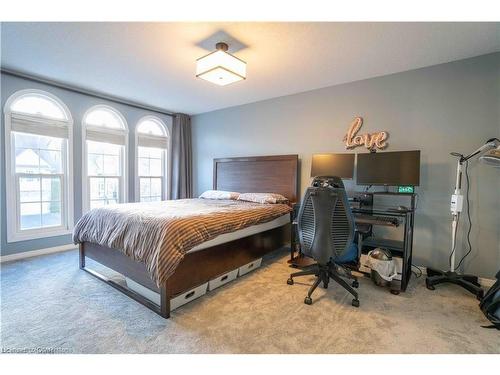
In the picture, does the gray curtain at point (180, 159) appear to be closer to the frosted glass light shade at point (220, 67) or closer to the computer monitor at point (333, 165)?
the frosted glass light shade at point (220, 67)

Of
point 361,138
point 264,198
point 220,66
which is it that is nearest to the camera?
point 220,66

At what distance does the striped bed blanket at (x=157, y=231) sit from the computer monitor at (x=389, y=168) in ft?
4.81

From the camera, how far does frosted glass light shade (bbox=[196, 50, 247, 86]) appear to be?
2.25 meters

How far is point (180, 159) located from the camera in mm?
4957

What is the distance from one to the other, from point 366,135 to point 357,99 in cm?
53

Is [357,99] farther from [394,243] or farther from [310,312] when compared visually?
[310,312]

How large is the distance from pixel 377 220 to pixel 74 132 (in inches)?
174

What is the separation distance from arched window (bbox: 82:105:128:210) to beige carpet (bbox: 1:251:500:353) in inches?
68.3

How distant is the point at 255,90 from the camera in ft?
12.1

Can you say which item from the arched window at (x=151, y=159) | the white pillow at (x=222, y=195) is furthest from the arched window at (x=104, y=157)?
the white pillow at (x=222, y=195)

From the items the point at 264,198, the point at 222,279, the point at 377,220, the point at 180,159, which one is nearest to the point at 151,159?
the point at 180,159

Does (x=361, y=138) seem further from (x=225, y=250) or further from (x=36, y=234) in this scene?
(x=36, y=234)

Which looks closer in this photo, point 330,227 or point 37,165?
point 330,227

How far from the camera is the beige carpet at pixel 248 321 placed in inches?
62.1
